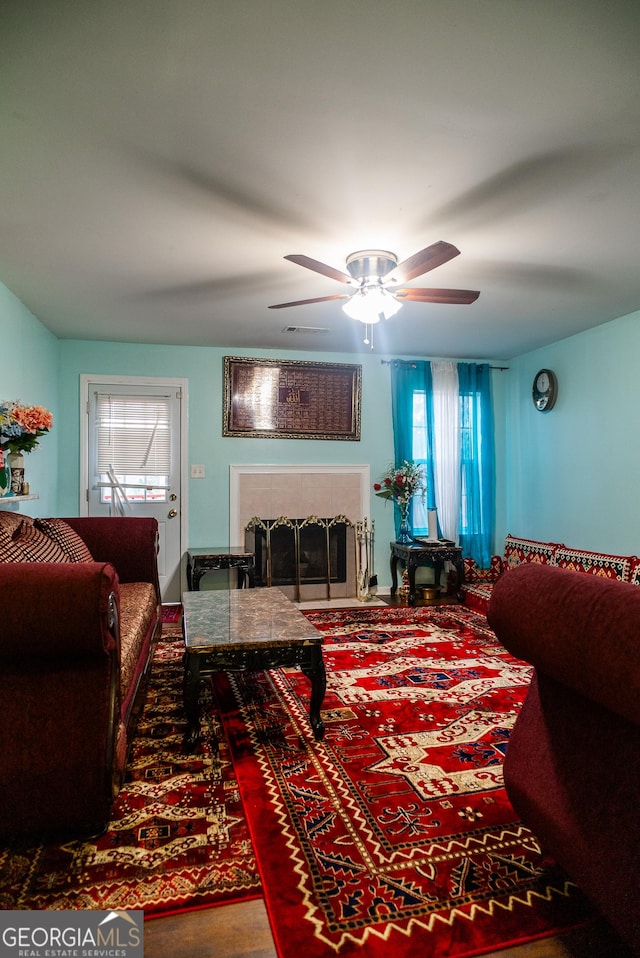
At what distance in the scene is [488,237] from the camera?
110 inches

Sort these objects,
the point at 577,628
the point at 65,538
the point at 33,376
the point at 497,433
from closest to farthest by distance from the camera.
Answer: the point at 577,628
the point at 65,538
the point at 33,376
the point at 497,433

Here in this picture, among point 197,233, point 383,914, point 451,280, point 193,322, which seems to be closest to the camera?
point 383,914

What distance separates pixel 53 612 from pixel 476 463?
4.77 metres

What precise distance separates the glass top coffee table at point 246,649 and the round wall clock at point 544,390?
3.51 m

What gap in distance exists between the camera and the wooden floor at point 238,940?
1271 millimetres

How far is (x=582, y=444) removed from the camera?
463 cm

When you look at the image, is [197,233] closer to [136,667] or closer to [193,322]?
[193,322]

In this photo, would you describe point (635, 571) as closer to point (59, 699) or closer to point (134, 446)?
point (59, 699)

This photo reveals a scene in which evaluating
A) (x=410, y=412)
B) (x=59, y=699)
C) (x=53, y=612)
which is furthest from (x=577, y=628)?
(x=410, y=412)

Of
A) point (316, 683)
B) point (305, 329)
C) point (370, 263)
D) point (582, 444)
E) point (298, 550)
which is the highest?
point (305, 329)

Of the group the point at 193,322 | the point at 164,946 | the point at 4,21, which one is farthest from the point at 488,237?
the point at 164,946

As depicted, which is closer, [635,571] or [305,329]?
[635,571]

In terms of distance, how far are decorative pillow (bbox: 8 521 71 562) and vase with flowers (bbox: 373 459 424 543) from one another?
328cm

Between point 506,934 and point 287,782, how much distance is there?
0.92 m
